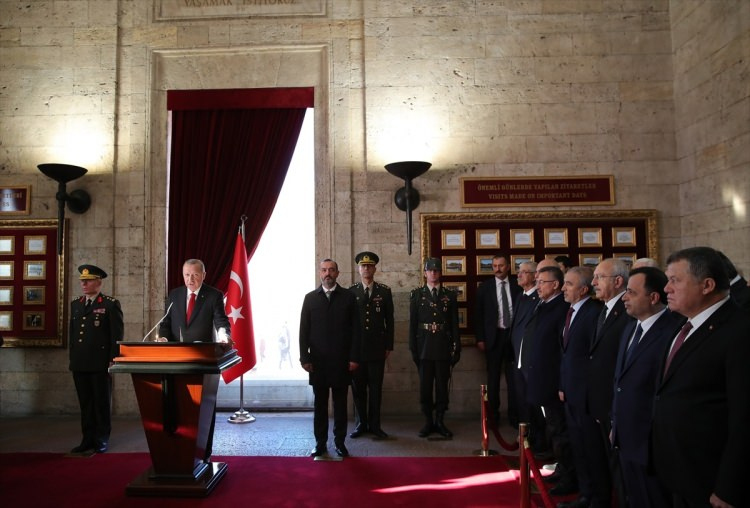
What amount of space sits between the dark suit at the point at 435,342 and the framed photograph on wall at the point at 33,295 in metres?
4.59

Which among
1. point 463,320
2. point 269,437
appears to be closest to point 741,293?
point 463,320

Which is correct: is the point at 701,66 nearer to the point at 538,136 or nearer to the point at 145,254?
the point at 538,136

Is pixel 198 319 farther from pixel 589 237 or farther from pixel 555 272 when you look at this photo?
pixel 589 237

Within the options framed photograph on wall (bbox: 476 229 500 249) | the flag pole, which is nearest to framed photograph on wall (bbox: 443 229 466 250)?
framed photograph on wall (bbox: 476 229 500 249)

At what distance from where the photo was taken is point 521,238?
22.7 feet

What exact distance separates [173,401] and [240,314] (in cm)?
252

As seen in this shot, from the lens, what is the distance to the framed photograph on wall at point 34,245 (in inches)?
278

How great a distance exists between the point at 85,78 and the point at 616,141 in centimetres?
664

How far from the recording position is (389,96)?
707 centimetres

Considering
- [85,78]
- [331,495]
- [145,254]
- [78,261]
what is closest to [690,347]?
[331,495]

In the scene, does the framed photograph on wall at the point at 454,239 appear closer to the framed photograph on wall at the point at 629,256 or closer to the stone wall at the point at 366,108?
the stone wall at the point at 366,108

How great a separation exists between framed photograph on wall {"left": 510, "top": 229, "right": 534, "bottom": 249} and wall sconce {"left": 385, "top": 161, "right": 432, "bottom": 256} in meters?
1.23

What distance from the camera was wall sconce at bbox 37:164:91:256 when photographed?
6637 millimetres

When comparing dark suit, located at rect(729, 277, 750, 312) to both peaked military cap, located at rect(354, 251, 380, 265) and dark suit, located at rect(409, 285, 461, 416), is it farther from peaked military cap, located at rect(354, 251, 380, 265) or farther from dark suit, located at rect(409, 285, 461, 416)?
peaked military cap, located at rect(354, 251, 380, 265)
